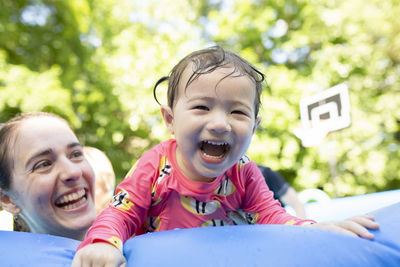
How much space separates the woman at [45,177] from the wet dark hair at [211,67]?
634 millimetres

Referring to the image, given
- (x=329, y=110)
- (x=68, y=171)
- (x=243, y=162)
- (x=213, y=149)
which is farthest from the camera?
(x=329, y=110)

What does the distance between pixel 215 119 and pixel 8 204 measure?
1206 mm

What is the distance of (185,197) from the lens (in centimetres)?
126

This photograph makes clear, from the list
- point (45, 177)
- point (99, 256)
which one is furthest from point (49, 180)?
point (99, 256)

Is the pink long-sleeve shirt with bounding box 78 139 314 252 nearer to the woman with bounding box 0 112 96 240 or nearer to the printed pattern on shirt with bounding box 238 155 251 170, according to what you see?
the printed pattern on shirt with bounding box 238 155 251 170

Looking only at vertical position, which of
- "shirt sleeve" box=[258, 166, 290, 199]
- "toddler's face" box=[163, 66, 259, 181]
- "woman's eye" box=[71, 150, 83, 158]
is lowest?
"shirt sleeve" box=[258, 166, 290, 199]

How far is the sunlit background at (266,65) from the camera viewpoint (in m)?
6.64

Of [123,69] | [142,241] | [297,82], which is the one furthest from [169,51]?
[142,241]

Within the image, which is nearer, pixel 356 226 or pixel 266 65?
pixel 356 226

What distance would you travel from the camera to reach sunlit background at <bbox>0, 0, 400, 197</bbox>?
664cm

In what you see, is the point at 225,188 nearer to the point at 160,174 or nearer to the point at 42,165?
the point at 160,174

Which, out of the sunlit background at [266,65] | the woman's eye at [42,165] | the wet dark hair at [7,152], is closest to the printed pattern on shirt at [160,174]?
the woman's eye at [42,165]

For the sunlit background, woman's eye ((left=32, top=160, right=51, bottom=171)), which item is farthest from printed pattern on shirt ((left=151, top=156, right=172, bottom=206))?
the sunlit background

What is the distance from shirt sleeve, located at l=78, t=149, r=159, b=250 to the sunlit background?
17.4ft
